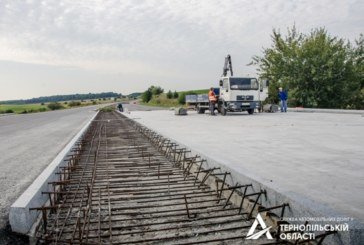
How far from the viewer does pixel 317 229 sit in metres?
3.46

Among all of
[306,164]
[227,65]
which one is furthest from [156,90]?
[306,164]

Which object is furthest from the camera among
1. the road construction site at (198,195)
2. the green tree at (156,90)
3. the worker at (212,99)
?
the green tree at (156,90)

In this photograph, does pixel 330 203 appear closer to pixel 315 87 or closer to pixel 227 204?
pixel 227 204

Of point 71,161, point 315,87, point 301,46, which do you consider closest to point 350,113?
point 315,87

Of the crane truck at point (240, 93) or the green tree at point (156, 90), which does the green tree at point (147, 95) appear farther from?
the crane truck at point (240, 93)

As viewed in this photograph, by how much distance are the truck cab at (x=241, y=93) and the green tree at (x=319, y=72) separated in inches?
341

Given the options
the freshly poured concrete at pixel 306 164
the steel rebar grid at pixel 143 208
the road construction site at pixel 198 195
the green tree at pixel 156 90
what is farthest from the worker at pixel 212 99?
the green tree at pixel 156 90

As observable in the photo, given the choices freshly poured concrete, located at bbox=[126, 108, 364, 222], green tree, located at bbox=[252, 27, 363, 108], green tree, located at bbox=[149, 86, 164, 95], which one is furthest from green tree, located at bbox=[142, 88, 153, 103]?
freshly poured concrete, located at bbox=[126, 108, 364, 222]

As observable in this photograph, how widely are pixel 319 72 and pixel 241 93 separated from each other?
10.5 metres

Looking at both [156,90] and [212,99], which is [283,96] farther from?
[156,90]

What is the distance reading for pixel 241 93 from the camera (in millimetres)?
23484

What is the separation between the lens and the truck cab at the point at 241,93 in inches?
918

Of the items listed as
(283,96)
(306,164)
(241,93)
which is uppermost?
(241,93)

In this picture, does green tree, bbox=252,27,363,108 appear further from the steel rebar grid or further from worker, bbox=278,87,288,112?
the steel rebar grid
